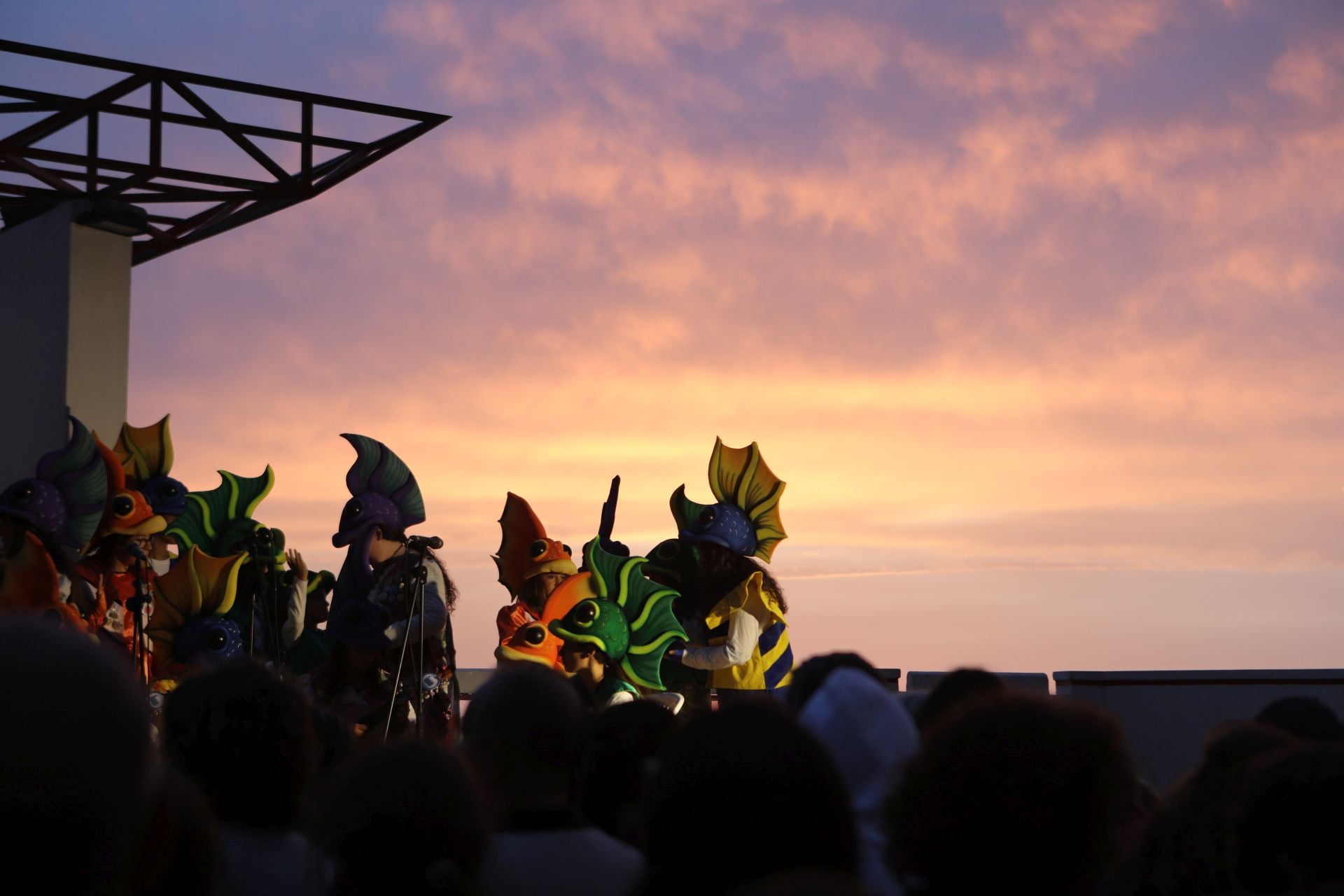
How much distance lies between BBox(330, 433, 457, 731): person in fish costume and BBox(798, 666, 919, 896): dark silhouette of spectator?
177 inches

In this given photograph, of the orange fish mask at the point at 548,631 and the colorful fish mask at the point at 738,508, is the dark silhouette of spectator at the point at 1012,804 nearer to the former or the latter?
the orange fish mask at the point at 548,631

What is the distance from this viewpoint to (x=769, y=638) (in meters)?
7.33

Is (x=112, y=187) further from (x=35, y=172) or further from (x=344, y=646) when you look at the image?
(x=344, y=646)

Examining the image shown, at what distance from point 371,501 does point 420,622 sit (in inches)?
37.0

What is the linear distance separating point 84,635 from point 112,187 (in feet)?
36.8

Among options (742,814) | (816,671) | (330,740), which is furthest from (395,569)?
(742,814)

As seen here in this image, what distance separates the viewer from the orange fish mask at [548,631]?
6.92m

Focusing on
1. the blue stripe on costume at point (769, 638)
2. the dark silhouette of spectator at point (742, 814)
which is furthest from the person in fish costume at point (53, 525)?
the dark silhouette of spectator at point (742, 814)

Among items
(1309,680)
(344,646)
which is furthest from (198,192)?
(1309,680)

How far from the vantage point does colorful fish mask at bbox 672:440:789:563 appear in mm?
7582

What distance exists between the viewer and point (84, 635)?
0.93 m

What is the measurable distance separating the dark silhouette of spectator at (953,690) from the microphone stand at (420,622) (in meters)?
4.14

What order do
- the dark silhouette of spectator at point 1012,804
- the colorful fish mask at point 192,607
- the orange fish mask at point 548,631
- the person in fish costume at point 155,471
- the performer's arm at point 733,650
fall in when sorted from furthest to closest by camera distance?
the person in fish costume at point 155,471 → the colorful fish mask at point 192,607 → the performer's arm at point 733,650 → the orange fish mask at point 548,631 → the dark silhouette of spectator at point 1012,804

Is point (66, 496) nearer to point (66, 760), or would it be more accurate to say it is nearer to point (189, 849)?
point (189, 849)
